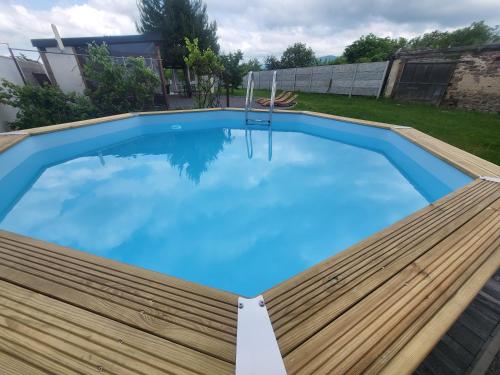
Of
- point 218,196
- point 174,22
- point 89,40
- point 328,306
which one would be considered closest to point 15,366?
point 328,306

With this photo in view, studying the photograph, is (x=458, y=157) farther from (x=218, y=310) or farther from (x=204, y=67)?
(x=204, y=67)

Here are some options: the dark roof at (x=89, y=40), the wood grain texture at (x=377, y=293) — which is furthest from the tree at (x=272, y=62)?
the wood grain texture at (x=377, y=293)

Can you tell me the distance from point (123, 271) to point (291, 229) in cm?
200

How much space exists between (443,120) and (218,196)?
715 centimetres

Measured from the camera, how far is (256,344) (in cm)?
79

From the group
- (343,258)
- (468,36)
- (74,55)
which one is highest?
(468,36)

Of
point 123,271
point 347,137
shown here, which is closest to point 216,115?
point 347,137

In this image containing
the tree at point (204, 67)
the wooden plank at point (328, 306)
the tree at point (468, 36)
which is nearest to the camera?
the wooden plank at point (328, 306)

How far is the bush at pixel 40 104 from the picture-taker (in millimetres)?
5426

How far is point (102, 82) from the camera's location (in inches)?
262

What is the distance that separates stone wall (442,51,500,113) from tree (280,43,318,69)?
796 inches

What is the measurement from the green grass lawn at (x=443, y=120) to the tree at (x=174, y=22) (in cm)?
816

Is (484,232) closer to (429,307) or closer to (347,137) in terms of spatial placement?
(429,307)

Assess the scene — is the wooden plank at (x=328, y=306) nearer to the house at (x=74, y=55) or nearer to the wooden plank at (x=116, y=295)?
the wooden plank at (x=116, y=295)
